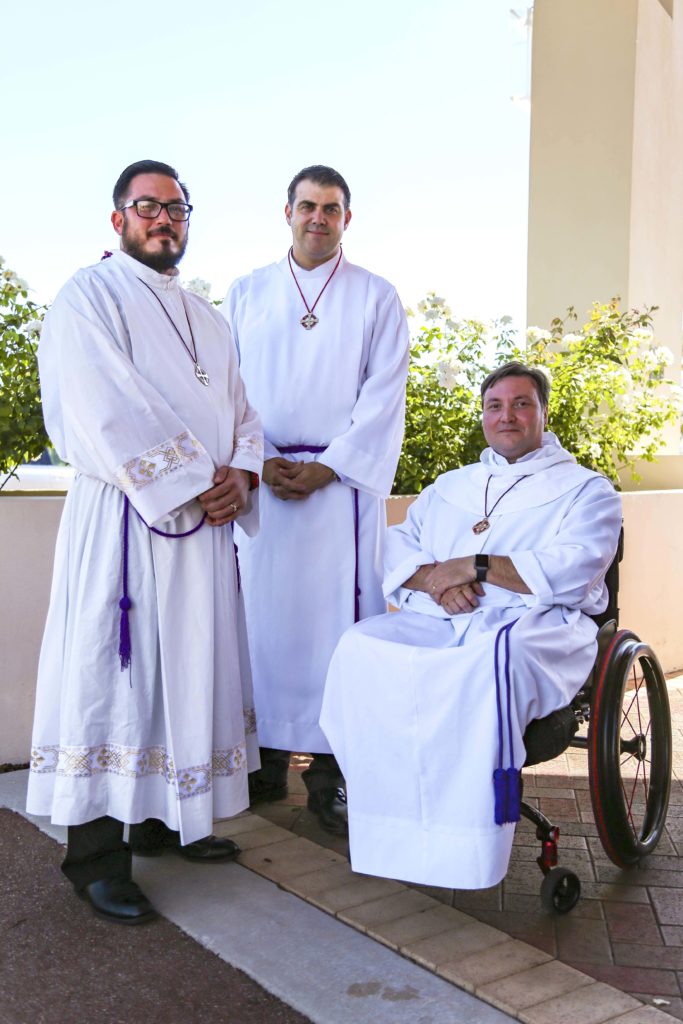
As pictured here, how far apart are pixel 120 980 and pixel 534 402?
1.96m

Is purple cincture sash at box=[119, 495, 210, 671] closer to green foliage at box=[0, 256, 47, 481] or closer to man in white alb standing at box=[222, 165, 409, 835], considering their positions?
man in white alb standing at box=[222, 165, 409, 835]

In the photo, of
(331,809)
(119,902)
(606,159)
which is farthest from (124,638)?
(606,159)

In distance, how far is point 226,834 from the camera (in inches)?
140

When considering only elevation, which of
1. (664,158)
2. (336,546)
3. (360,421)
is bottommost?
(336,546)

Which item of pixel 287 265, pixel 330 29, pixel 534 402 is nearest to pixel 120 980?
pixel 534 402

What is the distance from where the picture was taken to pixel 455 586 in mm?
3207

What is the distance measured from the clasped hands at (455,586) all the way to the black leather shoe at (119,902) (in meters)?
1.14

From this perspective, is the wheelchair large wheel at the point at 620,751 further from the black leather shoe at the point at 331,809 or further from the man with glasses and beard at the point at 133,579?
the man with glasses and beard at the point at 133,579

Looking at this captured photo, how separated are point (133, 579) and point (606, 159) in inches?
184

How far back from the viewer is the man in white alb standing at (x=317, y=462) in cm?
372

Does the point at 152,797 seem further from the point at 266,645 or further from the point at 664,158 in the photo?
the point at 664,158

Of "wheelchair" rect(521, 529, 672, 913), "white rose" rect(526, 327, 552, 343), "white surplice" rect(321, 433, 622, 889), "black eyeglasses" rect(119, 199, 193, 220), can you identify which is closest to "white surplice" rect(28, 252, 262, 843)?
"black eyeglasses" rect(119, 199, 193, 220)

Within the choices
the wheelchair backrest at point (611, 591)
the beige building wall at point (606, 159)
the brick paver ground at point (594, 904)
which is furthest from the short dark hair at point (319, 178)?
the beige building wall at point (606, 159)

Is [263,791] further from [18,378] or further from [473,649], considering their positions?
[18,378]
